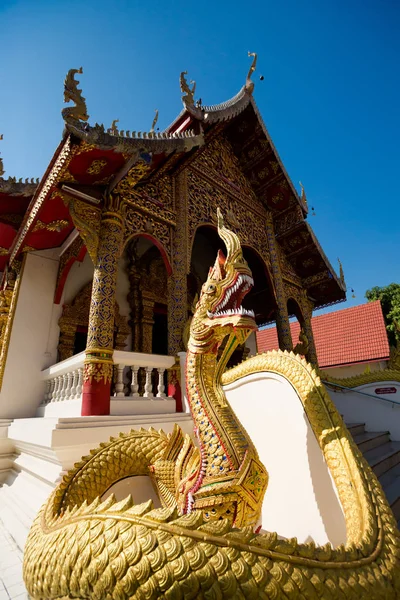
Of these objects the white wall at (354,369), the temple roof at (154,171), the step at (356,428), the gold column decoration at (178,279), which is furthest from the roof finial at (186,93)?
the white wall at (354,369)

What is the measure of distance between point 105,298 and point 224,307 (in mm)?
2316

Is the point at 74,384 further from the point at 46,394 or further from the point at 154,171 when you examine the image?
the point at 154,171

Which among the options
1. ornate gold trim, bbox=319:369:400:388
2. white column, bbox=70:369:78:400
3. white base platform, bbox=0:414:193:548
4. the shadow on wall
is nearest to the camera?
the shadow on wall

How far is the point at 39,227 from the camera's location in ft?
14.2

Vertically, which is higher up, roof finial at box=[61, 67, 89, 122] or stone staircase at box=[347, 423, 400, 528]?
roof finial at box=[61, 67, 89, 122]

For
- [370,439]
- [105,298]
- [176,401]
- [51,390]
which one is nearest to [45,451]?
[176,401]

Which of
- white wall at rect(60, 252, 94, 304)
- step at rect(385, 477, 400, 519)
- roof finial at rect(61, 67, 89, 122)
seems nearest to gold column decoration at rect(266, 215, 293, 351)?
step at rect(385, 477, 400, 519)

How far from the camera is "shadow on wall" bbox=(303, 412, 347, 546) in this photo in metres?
1.59

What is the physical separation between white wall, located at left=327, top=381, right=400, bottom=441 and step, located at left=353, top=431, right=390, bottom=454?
5.7 inches

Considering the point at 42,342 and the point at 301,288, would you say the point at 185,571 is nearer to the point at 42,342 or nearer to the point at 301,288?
the point at 42,342

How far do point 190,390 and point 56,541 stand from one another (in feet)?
2.90

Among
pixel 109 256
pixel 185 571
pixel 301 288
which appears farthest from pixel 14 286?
pixel 301 288

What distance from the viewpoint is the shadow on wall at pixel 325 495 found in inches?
62.7

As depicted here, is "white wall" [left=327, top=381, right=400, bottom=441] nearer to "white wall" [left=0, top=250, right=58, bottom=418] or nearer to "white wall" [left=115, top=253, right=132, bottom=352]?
"white wall" [left=115, top=253, right=132, bottom=352]
